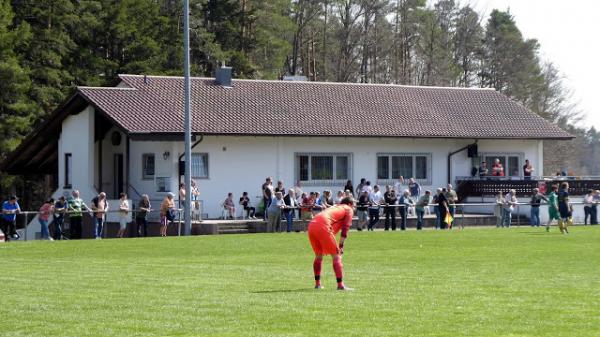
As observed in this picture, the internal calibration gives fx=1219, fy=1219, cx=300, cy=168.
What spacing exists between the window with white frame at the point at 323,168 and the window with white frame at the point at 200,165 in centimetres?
431

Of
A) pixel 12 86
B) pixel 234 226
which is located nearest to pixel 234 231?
pixel 234 226

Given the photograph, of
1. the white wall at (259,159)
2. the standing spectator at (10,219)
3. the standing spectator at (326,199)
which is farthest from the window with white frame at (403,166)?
the standing spectator at (10,219)

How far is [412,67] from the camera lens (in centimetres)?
8825

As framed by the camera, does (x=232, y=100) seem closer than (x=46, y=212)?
No

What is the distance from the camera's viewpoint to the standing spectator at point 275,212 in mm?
42625

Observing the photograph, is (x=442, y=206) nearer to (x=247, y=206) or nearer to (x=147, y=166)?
(x=247, y=206)

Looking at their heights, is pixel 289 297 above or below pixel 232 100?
below

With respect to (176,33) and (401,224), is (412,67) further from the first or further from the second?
(401,224)

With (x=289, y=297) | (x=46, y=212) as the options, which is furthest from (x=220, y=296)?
(x=46, y=212)

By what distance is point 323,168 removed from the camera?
5241cm

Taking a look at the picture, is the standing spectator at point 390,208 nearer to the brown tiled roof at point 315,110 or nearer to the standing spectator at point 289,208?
the standing spectator at point 289,208

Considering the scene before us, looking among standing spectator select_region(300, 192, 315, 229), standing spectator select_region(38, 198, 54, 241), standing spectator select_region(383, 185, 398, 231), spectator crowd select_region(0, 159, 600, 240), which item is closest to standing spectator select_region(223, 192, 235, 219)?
spectator crowd select_region(0, 159, 600, 240)

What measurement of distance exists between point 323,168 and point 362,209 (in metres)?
8.21

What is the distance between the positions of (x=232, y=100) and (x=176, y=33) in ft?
54.9
